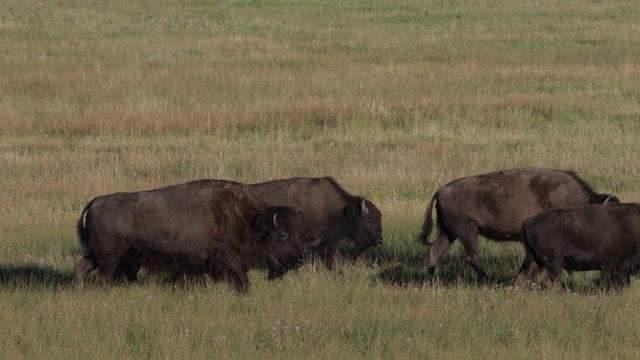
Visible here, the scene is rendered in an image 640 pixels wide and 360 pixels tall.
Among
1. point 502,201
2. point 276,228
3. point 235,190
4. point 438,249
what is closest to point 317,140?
point 438,249

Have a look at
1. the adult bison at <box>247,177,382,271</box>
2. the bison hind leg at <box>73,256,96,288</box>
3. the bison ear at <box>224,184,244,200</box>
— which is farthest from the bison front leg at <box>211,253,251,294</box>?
the adult bison at <box>247,177,382,271</box>

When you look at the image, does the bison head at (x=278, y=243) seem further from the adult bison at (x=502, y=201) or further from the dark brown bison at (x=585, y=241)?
the dark brown bison at (x=585, y=241)

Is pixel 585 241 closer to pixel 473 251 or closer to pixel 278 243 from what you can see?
pixel 473 251

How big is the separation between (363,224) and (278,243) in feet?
6.17

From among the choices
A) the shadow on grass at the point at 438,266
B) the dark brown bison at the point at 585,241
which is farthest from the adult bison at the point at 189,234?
the dark brown bison at the point at 585,241

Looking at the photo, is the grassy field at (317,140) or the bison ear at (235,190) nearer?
the grassy field at (317,140)

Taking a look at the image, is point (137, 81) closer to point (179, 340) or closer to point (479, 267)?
point (479, 267)

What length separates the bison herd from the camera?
9.43 meters

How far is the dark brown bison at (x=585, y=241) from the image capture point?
9.42 metres

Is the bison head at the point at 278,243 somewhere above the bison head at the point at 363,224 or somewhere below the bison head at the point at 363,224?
above

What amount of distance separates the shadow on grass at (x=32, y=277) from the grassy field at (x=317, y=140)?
0.14 feet

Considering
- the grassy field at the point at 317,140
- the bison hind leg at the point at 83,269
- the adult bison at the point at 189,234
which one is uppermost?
the adult bison at the point at 189,234

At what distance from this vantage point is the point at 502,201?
1056 cm

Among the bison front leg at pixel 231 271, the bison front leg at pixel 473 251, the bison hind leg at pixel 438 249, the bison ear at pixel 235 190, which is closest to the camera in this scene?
the bison front leg at pixel 231 271
